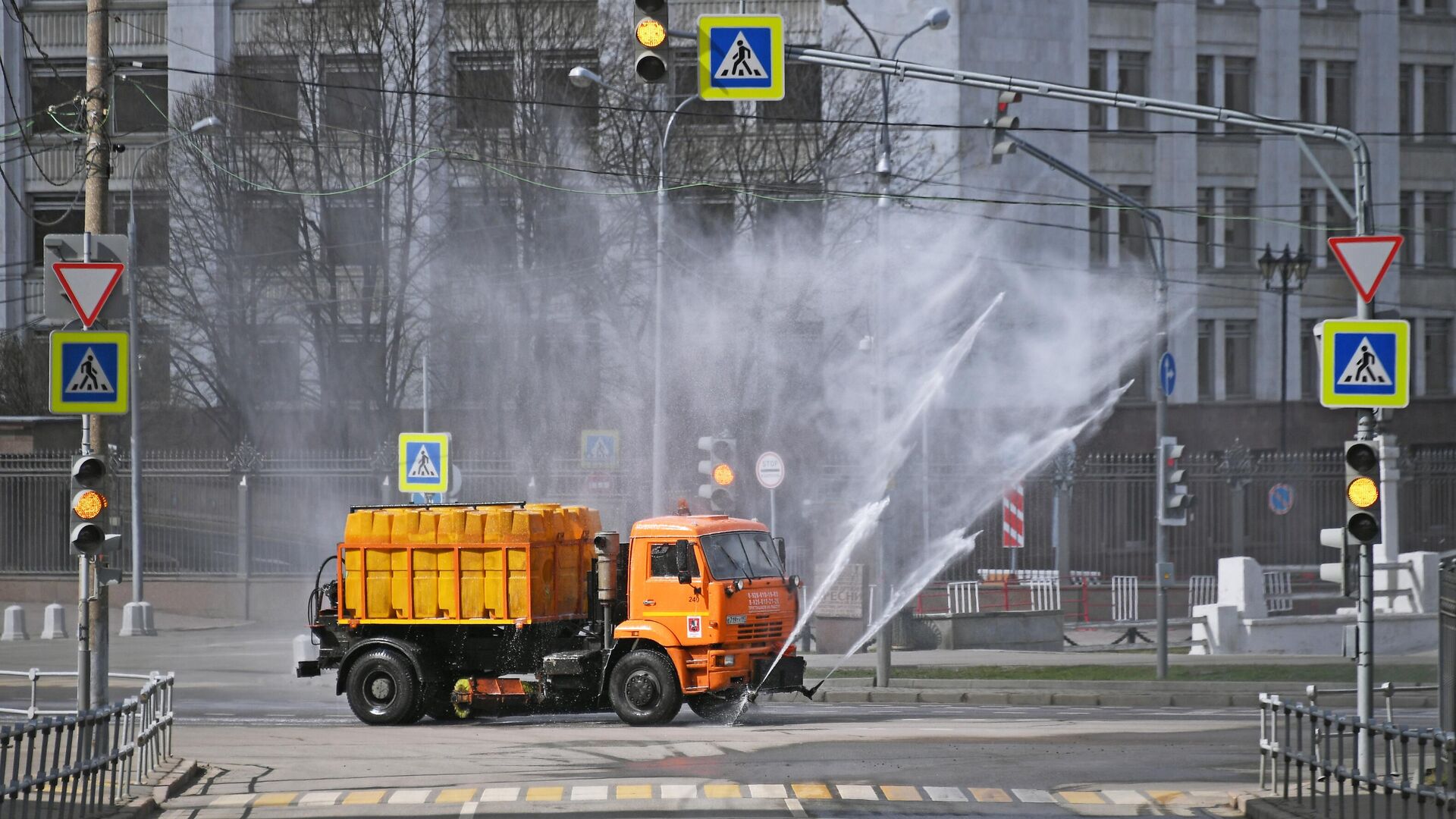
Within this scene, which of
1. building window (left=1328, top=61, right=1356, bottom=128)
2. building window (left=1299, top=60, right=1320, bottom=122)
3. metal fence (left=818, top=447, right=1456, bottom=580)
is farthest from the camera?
building window (left=1328, top=61, right=1356, bottom=128)

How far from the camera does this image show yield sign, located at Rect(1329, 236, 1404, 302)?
14.3 meters

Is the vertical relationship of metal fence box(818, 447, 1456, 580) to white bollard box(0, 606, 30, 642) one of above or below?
above

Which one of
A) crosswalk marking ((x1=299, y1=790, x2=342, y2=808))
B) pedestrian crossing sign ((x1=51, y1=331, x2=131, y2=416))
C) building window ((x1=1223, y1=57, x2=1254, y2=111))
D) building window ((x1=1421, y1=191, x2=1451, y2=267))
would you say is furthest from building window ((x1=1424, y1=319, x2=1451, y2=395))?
pedestrian crossing sign ((x1=51, y1=331, x2=131, y2=416))

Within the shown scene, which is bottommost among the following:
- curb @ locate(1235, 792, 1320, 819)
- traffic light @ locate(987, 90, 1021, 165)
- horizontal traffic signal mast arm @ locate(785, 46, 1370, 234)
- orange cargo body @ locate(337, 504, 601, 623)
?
curb @ locate(1235, 792, 1320, 819)

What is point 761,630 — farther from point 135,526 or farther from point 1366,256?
point 135,526

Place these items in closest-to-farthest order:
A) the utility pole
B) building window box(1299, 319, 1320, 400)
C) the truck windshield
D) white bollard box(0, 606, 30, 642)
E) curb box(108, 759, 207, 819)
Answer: curb box(108, 759, 207, 819) < the utility pole < the truck windshield < white bollard box(0, 606, 30, 642) < building window box(1299, 319, 1320, 400)

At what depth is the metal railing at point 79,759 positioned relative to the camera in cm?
1095

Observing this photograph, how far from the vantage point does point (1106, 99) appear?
16.7 metres

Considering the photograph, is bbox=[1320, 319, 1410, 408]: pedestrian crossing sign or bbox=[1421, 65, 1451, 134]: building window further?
bbox=[1421, 65, 1451, 134]: building window

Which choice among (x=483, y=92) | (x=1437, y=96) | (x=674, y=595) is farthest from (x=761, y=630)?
(x=1437, y=96)

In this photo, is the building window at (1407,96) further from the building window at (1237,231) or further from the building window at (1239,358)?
the building window at (1239,358)

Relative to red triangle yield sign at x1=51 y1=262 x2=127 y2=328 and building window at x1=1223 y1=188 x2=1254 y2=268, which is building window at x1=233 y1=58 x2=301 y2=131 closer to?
building window at x1=1223 y1=188 x2=1254 y2=268

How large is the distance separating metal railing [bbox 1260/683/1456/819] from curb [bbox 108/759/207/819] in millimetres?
8386

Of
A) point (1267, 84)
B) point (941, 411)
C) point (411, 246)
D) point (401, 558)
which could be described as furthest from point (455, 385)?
point (1267, 84)
